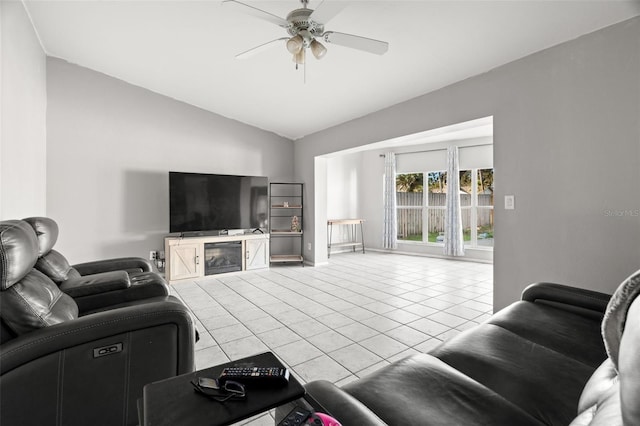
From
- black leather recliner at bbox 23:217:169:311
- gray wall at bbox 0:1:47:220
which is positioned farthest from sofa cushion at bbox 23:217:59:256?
gray wall at bbox 0:1:47:220

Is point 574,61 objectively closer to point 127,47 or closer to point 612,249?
point 612,249

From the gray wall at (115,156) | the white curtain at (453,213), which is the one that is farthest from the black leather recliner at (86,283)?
the white curtain at (453,213)

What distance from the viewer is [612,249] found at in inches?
90.7

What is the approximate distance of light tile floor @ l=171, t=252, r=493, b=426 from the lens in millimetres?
2336

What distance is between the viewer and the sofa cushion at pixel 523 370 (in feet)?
3.53

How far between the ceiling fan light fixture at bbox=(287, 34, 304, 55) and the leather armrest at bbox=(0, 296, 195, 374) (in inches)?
72.1

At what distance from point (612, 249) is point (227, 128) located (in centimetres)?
525

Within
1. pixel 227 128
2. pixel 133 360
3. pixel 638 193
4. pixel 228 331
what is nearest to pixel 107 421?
pixel 133 360

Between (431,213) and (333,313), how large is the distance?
4810mm

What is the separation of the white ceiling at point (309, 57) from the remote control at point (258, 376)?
1895mm

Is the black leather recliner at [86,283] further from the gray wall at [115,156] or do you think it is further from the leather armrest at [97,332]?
the gray wall at [115,156]

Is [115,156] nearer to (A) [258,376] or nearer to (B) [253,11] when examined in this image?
(B) [253,11]

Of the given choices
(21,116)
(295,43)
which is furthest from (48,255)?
(295,43)

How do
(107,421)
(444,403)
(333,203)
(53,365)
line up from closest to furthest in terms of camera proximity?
1. (444,403)
2. (53,365)
3. (107,421)
4. (333,203)
